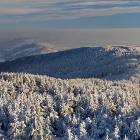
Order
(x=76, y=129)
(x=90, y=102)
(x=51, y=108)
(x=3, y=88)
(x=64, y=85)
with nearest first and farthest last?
(x=76, y=129), (x=51, y=108), (x=90, y=102), (x=3, y=88), (x=64, y=85)

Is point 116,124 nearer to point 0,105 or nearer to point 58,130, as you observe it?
point 58,130

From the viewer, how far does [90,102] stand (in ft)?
438

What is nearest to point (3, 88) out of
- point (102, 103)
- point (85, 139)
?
point (102, 103)

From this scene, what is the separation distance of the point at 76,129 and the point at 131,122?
61.2 feet

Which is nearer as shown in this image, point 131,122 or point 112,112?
point 131,122

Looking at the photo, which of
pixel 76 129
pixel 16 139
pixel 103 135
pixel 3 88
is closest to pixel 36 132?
pixel 16 139

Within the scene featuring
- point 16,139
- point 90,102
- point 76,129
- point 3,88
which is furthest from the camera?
point 3,88

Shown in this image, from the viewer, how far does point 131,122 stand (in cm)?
11994

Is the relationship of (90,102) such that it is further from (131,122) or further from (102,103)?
(131,122)

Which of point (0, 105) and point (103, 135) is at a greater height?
point (0, 105)

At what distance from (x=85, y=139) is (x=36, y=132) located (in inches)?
600

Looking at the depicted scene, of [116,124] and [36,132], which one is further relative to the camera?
[116,124]

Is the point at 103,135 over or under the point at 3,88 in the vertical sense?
under

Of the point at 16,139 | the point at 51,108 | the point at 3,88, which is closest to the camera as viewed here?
the point at 16,139
